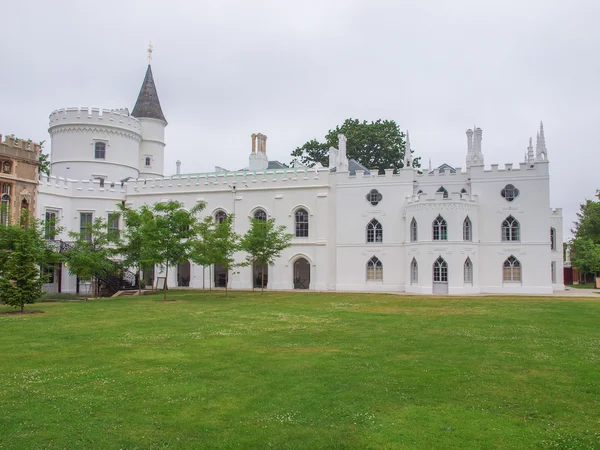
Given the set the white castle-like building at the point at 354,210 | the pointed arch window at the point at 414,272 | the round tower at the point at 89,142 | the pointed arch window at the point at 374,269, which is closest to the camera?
the white castle-like building at the point at 354,210

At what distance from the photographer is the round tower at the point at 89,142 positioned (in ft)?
137

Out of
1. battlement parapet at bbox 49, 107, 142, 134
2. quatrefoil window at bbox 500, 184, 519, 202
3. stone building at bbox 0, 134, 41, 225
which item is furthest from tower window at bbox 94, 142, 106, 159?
quatrefoil window at bbox 500, 184, 519, 202

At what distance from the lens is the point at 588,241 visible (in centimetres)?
5019

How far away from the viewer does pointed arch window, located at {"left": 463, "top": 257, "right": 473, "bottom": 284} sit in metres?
33.6

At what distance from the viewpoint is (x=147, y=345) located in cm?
1300

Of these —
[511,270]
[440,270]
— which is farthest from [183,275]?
[511,270]

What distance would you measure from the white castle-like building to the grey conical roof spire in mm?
1279

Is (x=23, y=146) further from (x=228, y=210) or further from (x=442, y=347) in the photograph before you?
(x=442, y=347)

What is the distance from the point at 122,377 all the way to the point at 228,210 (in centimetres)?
3113

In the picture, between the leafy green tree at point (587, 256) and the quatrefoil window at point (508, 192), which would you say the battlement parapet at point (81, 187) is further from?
the leafy green tree at point (587, 256)

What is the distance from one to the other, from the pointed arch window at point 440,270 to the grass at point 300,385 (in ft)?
52.4

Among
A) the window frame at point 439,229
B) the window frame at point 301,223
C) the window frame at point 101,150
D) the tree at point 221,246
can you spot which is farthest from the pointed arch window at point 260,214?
the window frame at point 101,150

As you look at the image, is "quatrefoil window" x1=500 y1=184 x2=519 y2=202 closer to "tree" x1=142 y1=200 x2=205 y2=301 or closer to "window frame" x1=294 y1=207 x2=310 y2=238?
"window frame" x1=294 y1=207 x2=310 y2=238

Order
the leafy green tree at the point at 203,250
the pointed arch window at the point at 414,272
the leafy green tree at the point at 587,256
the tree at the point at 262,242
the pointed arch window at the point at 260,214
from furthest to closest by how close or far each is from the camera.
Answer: the leafy green tree at the point at 587,256 < the pointed arch window at the point at 260,214 < the pointed arch window at the point at 414,272 < the tree at the point at 262,242 < the leafy green tree at the point at 203,250
